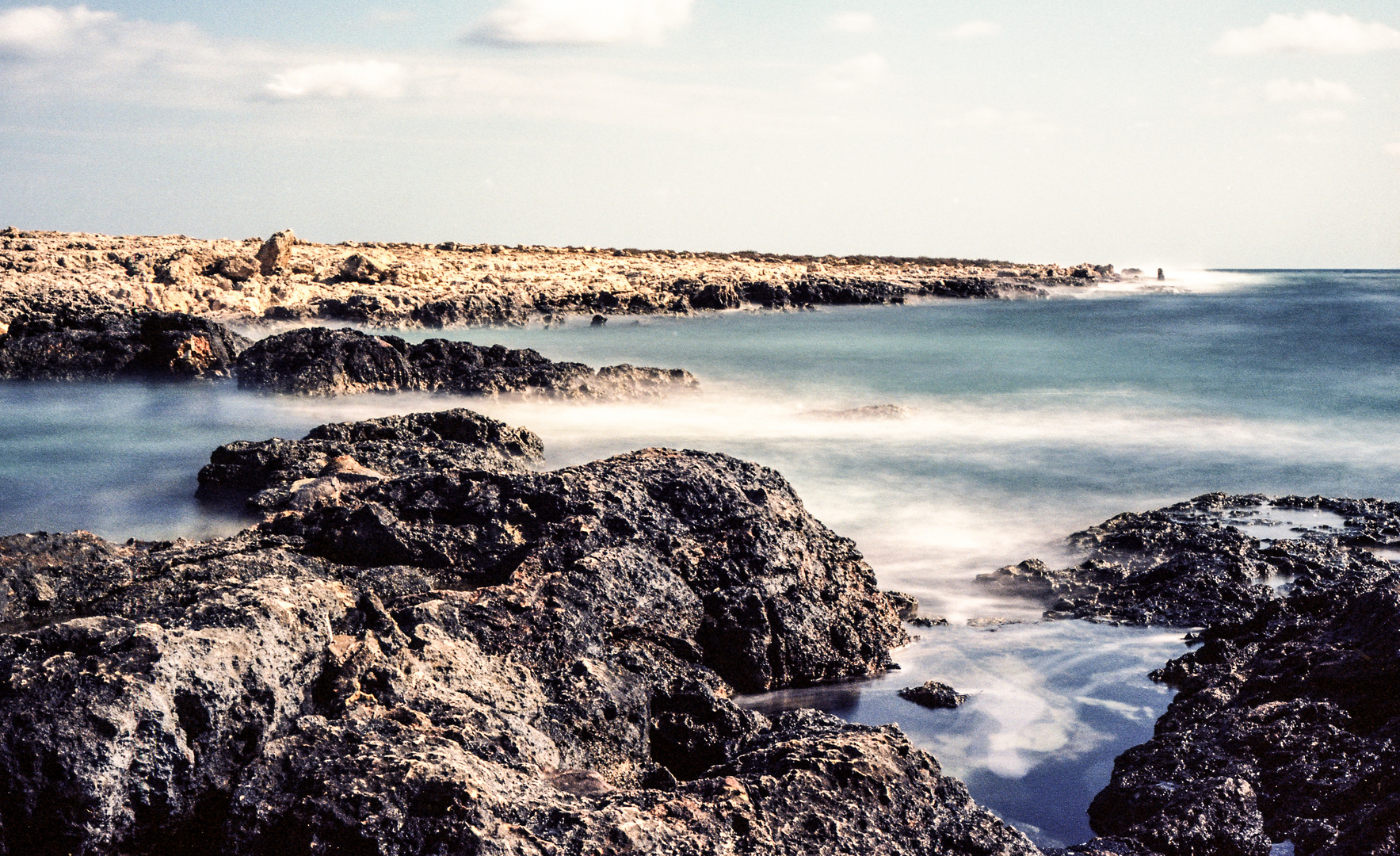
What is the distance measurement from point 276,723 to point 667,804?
119 cm

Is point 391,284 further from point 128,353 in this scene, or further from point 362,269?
point 128,353

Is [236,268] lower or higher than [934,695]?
higher

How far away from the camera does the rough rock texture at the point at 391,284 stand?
23391 mm

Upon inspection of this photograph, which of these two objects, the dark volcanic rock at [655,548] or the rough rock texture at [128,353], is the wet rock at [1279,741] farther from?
the rough rock texture at [128,353]

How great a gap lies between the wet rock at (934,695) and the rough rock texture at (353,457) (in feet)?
9.35

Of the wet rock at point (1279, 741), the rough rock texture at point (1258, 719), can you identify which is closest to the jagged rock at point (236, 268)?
the rough rock texture at point (1258, 719)

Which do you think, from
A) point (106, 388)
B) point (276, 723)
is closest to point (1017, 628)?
point (276, 723)

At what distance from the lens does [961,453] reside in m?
12.5

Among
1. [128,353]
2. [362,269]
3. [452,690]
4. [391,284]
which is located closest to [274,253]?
[362,269]

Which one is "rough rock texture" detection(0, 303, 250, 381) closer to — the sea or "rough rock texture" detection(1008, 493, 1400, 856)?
the sea

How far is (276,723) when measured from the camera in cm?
312

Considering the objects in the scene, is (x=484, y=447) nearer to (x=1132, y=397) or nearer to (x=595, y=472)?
(x=595, y=472)

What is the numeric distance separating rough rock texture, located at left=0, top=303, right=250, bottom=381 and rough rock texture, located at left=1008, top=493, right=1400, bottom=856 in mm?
12154

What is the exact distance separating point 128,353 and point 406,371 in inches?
174
